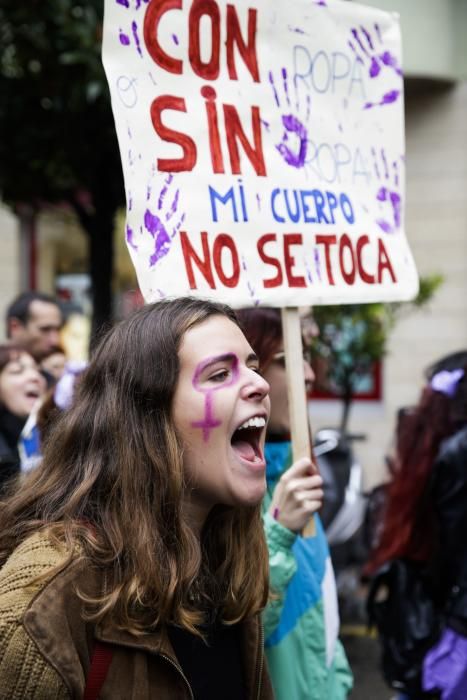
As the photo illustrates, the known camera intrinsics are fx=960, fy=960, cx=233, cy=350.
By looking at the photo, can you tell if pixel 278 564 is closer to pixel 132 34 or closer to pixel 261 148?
pixel 261 148

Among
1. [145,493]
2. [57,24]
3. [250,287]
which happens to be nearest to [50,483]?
[145,493]

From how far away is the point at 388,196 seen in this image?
9.48 feet

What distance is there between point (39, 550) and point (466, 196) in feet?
26.5

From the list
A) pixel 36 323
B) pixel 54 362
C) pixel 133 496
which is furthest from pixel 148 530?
pixel 36 323

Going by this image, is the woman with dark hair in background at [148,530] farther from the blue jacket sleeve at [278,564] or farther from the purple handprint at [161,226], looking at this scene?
the purple handprint at [161,226]

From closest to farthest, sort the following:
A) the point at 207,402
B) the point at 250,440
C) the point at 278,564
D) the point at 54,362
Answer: the point at 207,402 → the point at 250,440 → the point at 278,564 → the point at 54,362

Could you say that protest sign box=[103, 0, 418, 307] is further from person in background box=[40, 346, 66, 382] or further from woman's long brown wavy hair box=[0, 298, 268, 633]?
person in background box=[40, 346, 66, 382]

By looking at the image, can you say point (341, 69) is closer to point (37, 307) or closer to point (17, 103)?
point (37, 307)

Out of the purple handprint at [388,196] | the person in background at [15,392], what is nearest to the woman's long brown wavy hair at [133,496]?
the purple handprint at [388,196]

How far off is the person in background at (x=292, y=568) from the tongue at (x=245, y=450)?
37cm

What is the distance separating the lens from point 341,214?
108 inches

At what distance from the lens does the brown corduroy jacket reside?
1584 millimetres

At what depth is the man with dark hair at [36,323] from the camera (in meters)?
5.73

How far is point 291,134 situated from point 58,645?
157cm
